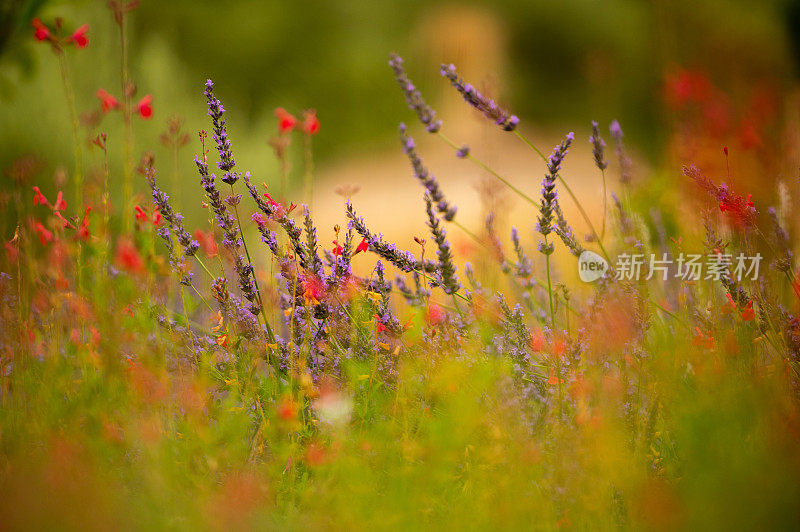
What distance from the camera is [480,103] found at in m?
1.45

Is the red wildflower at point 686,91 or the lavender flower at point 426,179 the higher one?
the red wildflower at point 686,91

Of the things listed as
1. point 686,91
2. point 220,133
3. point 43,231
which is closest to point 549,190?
point 220,133

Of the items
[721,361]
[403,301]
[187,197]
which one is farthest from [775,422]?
[187,197]

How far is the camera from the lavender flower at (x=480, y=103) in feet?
4.68

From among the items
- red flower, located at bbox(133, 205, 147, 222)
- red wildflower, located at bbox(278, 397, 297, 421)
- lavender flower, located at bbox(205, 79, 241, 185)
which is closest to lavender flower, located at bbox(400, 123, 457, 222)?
lavender flower, located at bbox(205, 79, 241, 185)

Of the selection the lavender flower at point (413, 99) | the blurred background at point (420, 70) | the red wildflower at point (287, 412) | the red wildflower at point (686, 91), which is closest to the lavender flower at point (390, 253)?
the lavender flower at point (413, 99)

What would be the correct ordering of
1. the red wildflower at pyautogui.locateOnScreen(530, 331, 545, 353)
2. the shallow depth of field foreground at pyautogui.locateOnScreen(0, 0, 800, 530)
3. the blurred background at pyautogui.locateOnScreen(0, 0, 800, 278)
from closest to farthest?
the shallow depth of field foreground at pyautogui.locateOnScreen(0, 0, 800, 530)
the red wildflower at pyautogui.locateOnScreen(530, 331, 545, 353)
the blurred background at pyautogui.locateOnScreen(0, 0, 800, 278)

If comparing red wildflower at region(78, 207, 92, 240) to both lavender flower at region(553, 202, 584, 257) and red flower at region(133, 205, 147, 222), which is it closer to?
red flower at region(133, 205, 147, 222)

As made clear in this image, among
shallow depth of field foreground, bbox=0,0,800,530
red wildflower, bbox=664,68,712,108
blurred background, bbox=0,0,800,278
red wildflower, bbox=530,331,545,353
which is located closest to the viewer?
shallow depth of field foreground, bbox=0,0,800,530

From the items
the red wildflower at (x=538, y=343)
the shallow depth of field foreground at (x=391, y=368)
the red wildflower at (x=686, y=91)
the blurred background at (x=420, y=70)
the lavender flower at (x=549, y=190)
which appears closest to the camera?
the shallow depth of field foreground at (x=391, y=368)

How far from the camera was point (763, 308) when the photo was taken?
4.92 ft

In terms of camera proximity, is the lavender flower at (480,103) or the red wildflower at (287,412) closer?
the red wildflower at (287,412)

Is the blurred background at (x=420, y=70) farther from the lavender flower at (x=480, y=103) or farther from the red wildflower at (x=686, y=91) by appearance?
the lavender flower at (x=480, y=103)

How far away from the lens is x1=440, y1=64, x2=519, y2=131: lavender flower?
56.2 inches
